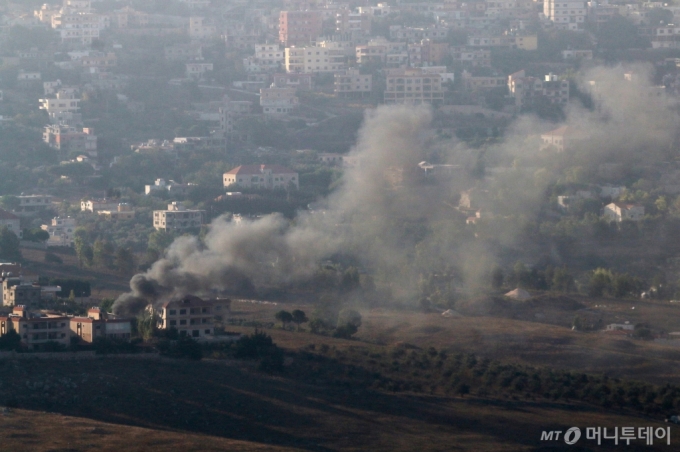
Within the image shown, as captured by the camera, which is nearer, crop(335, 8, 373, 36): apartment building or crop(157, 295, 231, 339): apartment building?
crop(157, 295, 231, 339): apartment building

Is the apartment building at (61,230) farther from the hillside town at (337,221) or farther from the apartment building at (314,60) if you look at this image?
the apartment building at (314,60)

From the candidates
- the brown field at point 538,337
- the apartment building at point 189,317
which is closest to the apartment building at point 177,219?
the brown field at point 538,337

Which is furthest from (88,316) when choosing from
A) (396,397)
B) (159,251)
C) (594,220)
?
(594,220)

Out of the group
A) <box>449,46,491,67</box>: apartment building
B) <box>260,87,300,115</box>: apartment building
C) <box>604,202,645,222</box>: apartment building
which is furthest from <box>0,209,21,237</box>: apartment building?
<box>449,46,491,67</box>: apartment building

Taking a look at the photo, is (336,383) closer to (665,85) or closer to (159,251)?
(159,251)

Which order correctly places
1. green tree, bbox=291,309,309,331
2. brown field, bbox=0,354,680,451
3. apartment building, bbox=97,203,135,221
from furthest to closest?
apartment building, bbox=97,203,135,221
green tree, bbox=291,309,309,331
brown field, bbox=0,354,680,451

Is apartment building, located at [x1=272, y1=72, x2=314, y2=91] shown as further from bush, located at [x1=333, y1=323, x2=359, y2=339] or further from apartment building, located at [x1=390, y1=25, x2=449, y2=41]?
bush, located at [x1=333, y1=323, x2=359, y2=339]
